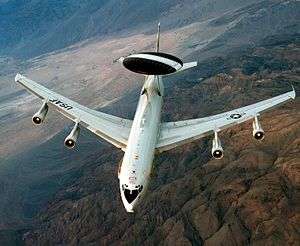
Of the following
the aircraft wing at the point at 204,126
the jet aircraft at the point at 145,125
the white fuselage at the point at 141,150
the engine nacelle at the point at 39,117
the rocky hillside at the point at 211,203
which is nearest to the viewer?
the white fuselage at the point at 141,150

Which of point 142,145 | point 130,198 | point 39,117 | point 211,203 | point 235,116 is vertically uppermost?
point 235,116

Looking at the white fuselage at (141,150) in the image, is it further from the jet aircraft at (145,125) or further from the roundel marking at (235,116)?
the roundel marking at (235,116)

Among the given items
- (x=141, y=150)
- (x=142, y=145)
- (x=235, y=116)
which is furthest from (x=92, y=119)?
(x=235, y=116)

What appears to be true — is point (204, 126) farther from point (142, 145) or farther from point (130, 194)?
point (130, 194)

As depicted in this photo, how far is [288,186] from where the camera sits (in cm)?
9994

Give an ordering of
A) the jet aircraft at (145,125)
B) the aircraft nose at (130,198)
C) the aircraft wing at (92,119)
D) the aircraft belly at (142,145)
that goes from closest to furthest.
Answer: the aircraft nose at (130,198), the aircraft belly at (142,145), the jet aircraft at (145,125), the aircraft wing at (92,119)

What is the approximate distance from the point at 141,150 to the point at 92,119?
1607cm

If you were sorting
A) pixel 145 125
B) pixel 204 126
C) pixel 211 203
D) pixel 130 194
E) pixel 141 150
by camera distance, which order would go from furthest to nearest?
pixel 211 203, pixel 204 126, pixel 145 125, pixel 141 150, pixel 130 194

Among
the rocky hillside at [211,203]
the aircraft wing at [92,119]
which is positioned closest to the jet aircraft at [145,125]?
the aircraft wing at [92,119]

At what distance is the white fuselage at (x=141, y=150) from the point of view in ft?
198

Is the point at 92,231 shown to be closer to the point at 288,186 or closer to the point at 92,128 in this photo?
the point at 288,186

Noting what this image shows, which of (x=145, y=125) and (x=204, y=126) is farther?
(x=204, y=126)

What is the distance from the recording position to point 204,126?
74.9 m

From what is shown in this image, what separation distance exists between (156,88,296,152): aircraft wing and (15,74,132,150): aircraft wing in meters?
5.83
